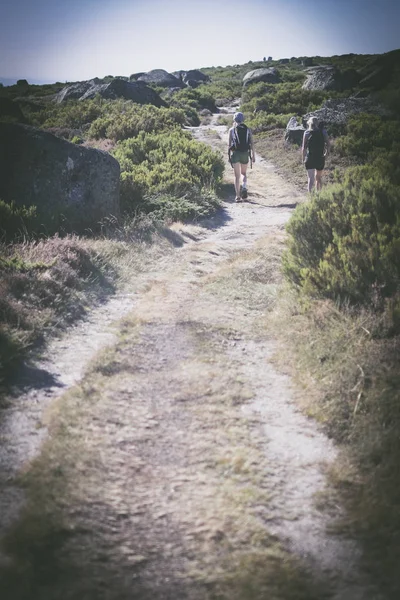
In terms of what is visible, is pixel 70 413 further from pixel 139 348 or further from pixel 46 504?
pixel 139 348

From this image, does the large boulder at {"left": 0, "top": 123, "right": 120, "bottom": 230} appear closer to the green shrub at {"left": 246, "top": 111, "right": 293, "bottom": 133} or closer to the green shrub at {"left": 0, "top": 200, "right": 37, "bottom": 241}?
the green shrub at {"left": 0, "top": 200, "right": 37, "bottom": 241}

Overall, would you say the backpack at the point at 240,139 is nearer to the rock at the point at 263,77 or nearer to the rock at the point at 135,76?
the rock at the point at 263,77

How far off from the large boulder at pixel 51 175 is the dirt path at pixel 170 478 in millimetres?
4485

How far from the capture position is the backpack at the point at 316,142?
40.7 ft

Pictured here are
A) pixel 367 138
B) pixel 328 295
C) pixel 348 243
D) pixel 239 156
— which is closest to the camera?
pixel 328 295

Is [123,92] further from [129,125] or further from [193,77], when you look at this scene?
[193,77]

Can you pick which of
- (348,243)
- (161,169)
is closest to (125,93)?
(161,169)

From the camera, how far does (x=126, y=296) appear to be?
301 inches

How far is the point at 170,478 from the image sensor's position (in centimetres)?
379

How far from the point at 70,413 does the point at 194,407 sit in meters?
1.24

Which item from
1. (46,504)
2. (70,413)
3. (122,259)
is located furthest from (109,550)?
(122,259)

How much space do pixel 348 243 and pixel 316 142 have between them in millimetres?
7058

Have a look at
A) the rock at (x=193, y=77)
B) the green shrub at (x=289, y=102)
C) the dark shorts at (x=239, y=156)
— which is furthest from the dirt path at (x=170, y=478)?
the rock at (x=193, y=77)

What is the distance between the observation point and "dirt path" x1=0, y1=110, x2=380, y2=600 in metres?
2.97
